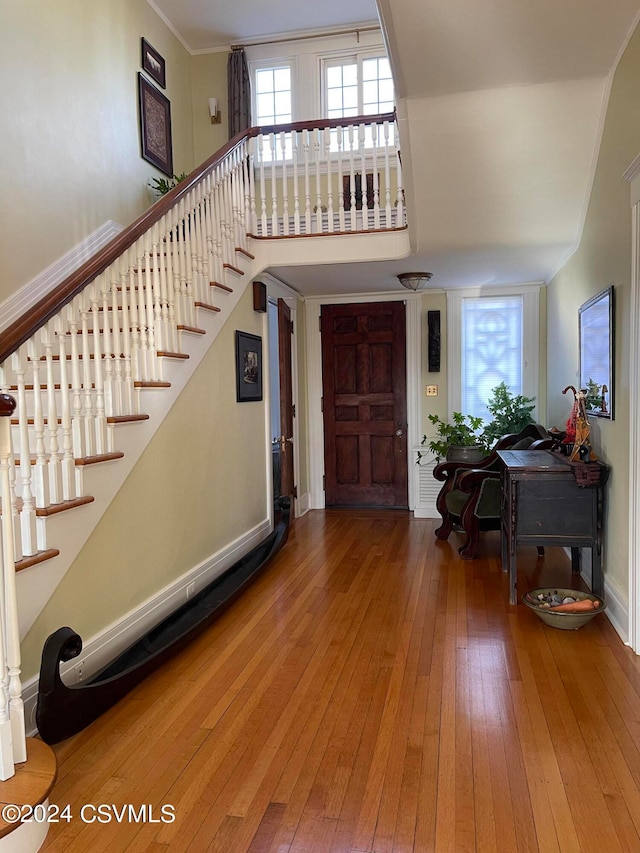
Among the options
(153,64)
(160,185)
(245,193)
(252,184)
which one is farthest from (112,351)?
(153,64)

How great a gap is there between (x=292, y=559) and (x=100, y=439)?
242cm

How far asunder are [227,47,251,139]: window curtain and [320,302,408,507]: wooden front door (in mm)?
2137

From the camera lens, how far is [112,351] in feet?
10.4

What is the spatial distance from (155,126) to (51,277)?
97.0 inches

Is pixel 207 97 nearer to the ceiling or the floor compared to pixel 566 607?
nearer to the ceiling

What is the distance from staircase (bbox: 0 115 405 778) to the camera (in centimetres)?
225

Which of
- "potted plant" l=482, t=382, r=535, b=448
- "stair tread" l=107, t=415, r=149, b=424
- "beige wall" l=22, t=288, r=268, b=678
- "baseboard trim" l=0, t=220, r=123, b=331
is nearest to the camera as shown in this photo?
"beige wall" l=22, t=288, r=268, b=678

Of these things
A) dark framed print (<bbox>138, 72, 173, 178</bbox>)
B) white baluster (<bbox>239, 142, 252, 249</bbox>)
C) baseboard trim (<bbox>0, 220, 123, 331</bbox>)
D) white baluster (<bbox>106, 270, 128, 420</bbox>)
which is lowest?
white baluster (<bbox>106, 270, 128, 420</bbox>)

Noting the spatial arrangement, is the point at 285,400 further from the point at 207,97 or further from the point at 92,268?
the point at 207,97

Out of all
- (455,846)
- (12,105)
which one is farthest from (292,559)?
(12,105)

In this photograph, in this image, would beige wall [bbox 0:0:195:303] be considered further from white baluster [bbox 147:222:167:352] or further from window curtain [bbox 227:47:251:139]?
white baluster [bbox 147:222:167:352]

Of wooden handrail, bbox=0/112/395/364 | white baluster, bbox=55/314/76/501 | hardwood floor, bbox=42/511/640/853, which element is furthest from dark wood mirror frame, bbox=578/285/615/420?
white baluster, bbox=55/314/76/501

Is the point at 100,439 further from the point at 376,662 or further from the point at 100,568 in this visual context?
the point at 376,662

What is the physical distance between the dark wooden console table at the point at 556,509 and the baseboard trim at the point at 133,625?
2.02 metres
